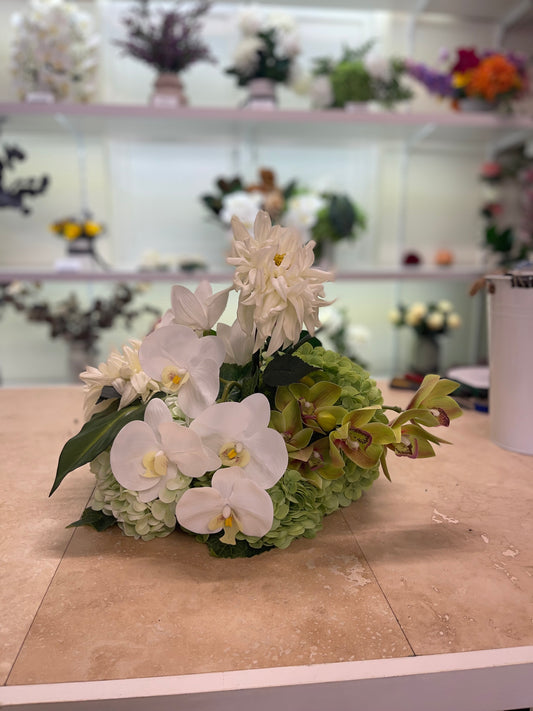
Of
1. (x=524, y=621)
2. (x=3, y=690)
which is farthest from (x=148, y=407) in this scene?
(x=524, y=621)

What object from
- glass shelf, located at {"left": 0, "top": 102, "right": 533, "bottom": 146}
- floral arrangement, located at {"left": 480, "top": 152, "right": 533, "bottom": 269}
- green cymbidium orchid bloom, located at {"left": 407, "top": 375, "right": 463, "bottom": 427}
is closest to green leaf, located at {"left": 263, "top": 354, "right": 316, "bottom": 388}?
green cymbidium orchid bloom, located at {"left": 407, "top": 375, "right": 463, "bottom": 427}

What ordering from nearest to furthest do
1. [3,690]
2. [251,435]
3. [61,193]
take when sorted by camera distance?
[3,690] < [251,435] < [61,193]

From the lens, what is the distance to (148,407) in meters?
0.47

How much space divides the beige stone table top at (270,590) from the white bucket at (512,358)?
114 millimetres

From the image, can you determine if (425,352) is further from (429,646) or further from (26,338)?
(429,646)

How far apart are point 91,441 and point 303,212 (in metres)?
1.77

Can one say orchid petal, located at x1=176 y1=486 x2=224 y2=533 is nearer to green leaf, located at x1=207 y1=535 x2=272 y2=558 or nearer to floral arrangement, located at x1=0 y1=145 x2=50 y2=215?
green leaf, located at x1=207 y1=535 x2=272 y2=558

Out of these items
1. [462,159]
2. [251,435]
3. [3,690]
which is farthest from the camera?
[462,159]

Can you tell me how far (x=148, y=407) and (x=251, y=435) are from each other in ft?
0.29

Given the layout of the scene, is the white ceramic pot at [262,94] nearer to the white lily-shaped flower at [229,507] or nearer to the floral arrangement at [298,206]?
the floral arrangement at [298,206]

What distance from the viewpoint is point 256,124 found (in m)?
2.22

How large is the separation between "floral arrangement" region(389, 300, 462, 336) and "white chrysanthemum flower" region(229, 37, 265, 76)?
3.63ft

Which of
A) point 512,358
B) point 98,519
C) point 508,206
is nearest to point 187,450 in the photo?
point 98,519

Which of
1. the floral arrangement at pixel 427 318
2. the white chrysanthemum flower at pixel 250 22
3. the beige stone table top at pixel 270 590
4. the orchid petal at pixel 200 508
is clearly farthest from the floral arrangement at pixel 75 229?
the orchid petal at pixel 200 508
